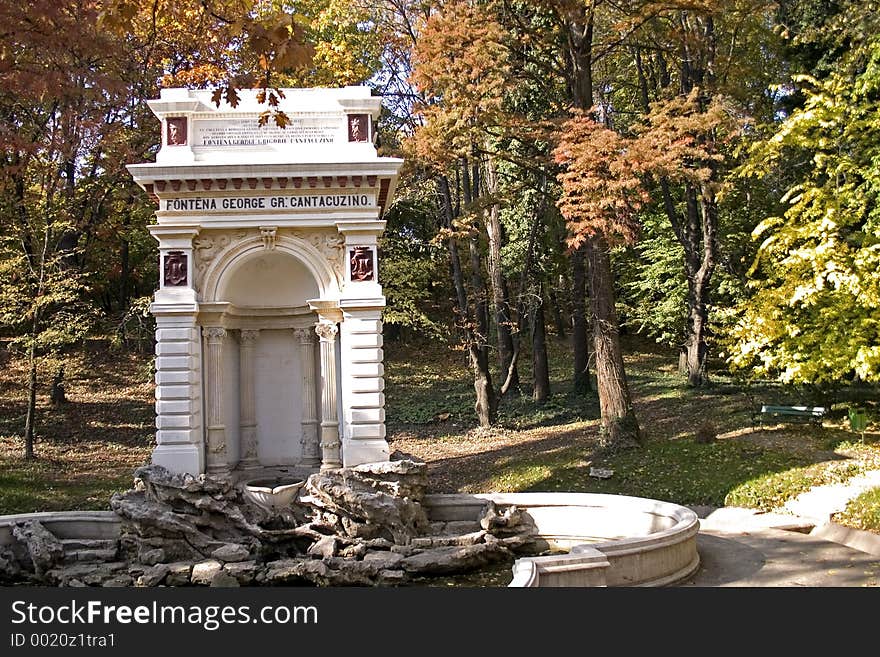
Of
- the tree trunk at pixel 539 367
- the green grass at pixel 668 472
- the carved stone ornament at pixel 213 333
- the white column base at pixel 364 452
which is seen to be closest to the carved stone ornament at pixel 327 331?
the carved stone ornament at pixel 213 333

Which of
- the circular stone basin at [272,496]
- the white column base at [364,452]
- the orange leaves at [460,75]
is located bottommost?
the circular stone basin at [272,496]

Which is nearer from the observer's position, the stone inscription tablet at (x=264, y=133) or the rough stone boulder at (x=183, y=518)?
the rough stone boulder at (x=183, y=518)

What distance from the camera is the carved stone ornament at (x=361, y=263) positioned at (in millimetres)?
14172

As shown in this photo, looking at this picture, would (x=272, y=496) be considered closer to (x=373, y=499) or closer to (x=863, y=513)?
(x=373, y=499)

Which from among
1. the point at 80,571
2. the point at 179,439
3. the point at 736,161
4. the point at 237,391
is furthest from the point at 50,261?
the point at 736,161

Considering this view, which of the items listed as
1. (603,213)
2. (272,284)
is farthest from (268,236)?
(603,213)

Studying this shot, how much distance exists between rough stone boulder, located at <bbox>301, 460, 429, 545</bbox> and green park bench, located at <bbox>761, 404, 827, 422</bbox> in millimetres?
10544

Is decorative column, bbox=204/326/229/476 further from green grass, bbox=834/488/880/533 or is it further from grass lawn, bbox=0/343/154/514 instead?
green grass, bbox=834/488/880/533

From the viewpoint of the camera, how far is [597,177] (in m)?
16.3

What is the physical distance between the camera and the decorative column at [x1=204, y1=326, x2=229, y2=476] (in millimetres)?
14523

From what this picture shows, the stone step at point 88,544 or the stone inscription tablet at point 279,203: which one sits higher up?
the stone inscription tablet at point 279,203

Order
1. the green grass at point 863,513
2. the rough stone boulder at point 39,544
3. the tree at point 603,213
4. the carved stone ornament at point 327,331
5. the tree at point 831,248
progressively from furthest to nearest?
the tree at point 831,248
the tree at point 603,213
the carved stone ornament at point 327,331
the green grass at point 863,513
the rough stone boulder at point 39,544

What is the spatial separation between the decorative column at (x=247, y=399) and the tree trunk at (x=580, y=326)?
40.2 feet

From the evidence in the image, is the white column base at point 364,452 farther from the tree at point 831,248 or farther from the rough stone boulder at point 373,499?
the tree at point 831,248
